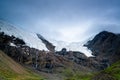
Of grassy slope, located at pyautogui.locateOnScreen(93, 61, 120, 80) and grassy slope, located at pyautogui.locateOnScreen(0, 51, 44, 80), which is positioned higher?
grassy slope, located at pyautogui.locateOnScreen(0, 51, 44, 80)

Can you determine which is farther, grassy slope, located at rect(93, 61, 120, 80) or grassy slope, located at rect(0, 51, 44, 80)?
grassy slope, located at rect(0, 51, 44, 80)

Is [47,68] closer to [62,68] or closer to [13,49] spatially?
[62,68]

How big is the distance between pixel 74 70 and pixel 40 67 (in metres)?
28.0

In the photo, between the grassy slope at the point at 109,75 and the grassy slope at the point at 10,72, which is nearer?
the grassy slope at the point at 109,75

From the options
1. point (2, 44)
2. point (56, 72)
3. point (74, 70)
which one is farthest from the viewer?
point (74, 70)

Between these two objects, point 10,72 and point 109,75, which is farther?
point 10,72

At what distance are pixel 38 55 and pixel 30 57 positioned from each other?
37.3 ft

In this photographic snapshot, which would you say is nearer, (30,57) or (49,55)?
(30,57)

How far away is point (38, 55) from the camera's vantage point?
7411 inches

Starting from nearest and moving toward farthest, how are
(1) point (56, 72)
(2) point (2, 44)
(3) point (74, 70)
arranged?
(2) point (2, 44)
(1) point (56, 72)
(3) point (74, 70)

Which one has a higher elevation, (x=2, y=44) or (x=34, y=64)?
(x=2, y=44)

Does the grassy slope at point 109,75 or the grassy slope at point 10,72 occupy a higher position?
the grassy slope at point 10,72

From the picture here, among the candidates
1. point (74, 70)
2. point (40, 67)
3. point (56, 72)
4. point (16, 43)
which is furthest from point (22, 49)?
point (74, 70)

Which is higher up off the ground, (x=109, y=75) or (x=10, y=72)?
(x=10, y=72)
